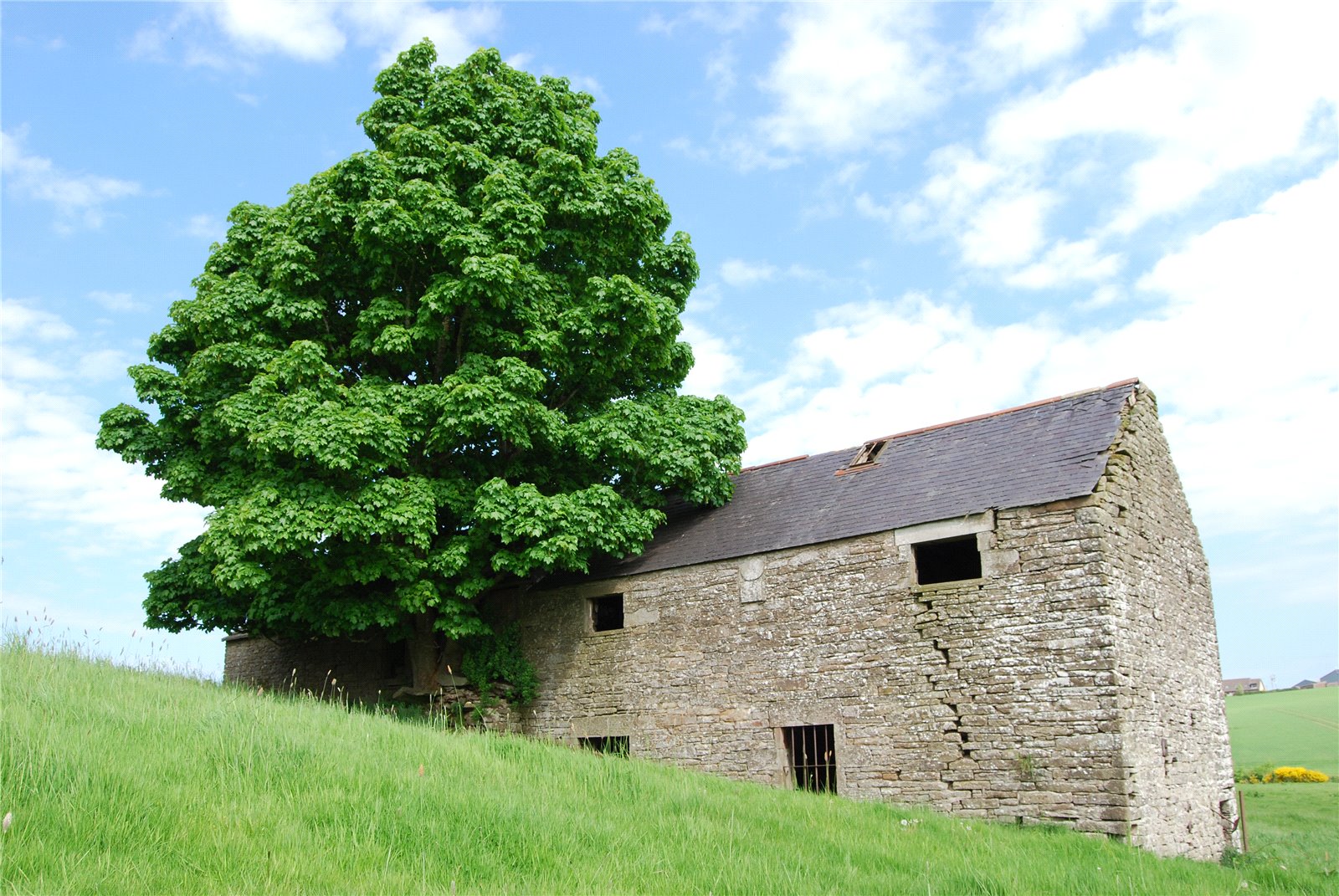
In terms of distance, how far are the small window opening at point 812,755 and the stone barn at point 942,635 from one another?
0.04 m

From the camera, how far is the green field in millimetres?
16312

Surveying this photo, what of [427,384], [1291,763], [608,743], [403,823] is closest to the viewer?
[403,823]

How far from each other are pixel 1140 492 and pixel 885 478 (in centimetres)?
376

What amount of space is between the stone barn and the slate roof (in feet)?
0.16

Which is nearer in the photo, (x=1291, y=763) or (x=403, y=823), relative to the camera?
(x=403, y=823)

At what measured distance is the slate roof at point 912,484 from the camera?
43.1ft

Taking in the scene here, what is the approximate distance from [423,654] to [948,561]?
30.8ft

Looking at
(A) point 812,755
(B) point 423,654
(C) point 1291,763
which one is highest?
(B) point 423,654

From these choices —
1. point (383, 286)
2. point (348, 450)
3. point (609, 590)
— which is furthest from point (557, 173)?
point (609, 590)

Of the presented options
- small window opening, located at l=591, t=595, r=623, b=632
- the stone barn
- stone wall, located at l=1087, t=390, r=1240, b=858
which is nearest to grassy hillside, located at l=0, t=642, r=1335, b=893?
the stone barn

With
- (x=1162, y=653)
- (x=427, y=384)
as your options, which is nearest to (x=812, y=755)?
(x=1162, y=653)

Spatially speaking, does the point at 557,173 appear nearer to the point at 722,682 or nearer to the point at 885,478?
the point at 885,478

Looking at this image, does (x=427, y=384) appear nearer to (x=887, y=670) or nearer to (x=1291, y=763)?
(x=887, y=670)

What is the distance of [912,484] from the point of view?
579 inches
